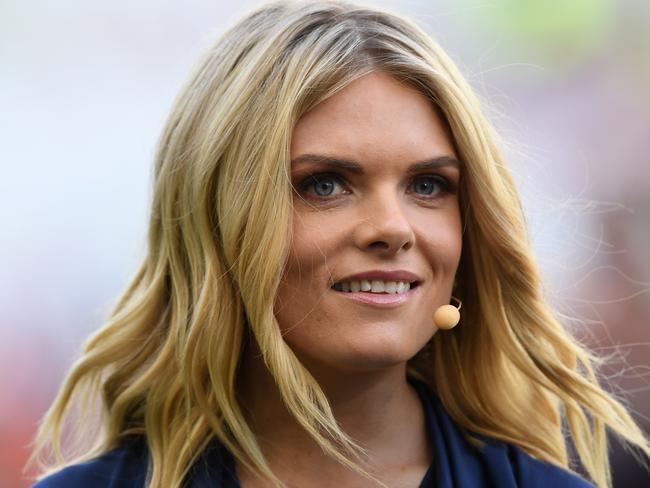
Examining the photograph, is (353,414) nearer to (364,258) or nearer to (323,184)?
(364,258)

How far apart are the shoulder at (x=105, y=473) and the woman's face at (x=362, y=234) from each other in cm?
55

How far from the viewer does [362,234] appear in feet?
8.88

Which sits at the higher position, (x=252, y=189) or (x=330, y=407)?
(x=252, y=189)

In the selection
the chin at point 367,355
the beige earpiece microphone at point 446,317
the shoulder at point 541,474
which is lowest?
the shoulder at point 541,474

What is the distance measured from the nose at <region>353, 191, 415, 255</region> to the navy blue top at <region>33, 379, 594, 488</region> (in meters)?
0.56

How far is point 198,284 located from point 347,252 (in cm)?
44

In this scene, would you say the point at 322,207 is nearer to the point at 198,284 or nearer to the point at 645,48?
the point at 198,284

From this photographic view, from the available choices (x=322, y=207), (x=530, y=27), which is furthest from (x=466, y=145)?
(x=530, y=27)

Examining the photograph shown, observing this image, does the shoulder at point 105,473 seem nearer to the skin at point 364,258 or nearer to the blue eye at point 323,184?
the skin at point 364,258

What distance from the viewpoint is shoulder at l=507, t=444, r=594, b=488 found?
296cm

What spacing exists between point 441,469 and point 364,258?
58 centimetres

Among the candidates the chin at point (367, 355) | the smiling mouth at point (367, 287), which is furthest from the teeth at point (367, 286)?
the chin at point (367, 355)

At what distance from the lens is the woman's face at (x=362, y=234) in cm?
272

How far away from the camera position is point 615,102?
7.23 meters
